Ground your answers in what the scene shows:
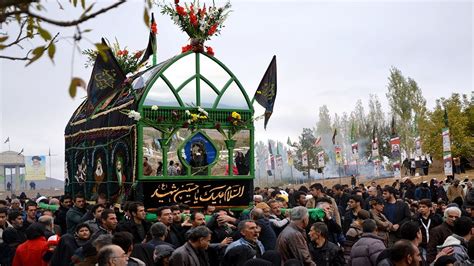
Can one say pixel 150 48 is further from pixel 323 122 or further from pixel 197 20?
pixel 323 122

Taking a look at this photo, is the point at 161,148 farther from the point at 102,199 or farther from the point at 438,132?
the point at 438,132

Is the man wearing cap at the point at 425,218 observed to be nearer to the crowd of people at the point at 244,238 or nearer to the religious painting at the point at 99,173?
the crowd of people at the point at 244,238

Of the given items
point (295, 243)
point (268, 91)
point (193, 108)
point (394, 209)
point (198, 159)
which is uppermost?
point (268, 91)

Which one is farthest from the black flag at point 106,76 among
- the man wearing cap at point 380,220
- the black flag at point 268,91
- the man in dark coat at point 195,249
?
the man in dark coat at point 195,249

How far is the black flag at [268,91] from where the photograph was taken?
1373 centimetres

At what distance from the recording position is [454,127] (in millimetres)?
50031

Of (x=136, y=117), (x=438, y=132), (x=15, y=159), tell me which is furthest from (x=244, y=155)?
(x=15, y=159)

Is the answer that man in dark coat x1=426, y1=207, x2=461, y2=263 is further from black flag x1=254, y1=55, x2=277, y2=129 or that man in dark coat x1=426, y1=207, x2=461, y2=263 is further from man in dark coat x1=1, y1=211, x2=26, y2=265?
man in dark coat x1=1, y1=211, x2=26, y2=265

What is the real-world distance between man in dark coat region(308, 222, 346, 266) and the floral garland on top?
18.1 ft

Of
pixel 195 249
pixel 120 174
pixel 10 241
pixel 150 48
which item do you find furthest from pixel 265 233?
pixel 150 48

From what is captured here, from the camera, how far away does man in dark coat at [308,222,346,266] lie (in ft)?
28.2

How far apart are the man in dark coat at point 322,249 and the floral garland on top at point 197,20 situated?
5.51 m

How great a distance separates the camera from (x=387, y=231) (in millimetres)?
10523

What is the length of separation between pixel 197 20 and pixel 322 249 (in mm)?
6004
